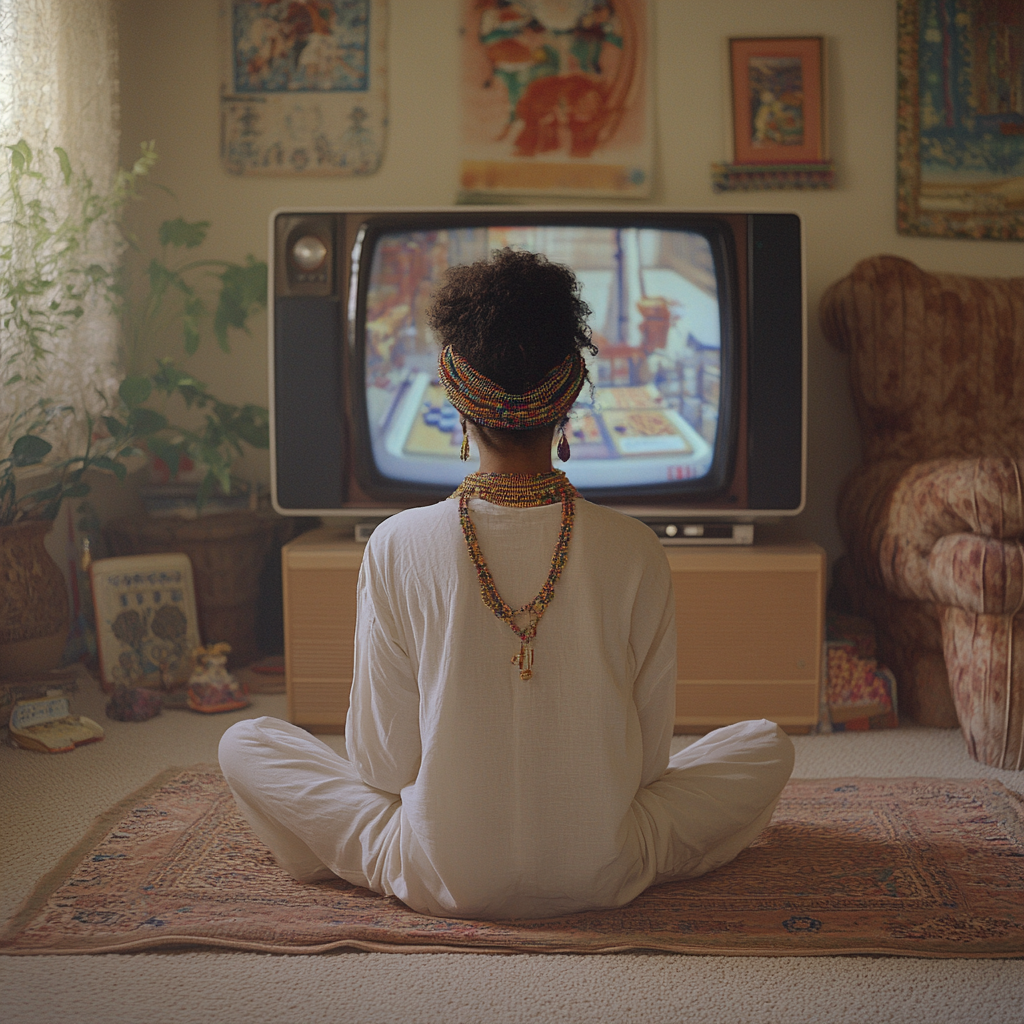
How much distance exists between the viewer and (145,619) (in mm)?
2631

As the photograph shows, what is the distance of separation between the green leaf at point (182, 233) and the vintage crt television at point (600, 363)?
0.56 meters

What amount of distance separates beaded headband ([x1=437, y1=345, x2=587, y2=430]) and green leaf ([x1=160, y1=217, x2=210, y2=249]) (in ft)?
6.04

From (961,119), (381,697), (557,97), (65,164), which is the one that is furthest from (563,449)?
(961,119)

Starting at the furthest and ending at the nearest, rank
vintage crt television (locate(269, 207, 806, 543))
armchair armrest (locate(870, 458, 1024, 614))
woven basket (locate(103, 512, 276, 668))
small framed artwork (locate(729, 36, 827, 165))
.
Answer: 1. small framed artwork (locate(729, 36, 827, 165))
2. woven basket (locate(103, 512, 276, 668))
3. vintage crt television (locate(269, 207, 806, 543))
4. armchair armrest (locate(870, 458, 1024, 614))

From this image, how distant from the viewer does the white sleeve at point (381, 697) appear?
133 cm

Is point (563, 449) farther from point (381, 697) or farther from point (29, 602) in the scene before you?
point (29, 602)

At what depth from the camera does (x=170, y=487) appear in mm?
2807

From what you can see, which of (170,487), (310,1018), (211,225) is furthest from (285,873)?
(211,225)

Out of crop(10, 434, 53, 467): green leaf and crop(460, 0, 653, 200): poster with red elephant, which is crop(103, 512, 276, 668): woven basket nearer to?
crop(10, 434, 53, 467): green leaf

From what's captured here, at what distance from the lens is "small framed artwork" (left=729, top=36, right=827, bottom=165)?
9.35 ft

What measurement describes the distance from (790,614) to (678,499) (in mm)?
360

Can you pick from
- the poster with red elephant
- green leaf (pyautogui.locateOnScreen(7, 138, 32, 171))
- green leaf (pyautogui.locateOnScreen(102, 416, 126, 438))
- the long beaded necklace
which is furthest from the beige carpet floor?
the poster with red elephant

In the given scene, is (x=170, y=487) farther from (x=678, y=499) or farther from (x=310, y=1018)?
(x=310, y=1018)

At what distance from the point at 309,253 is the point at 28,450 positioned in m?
0.76
